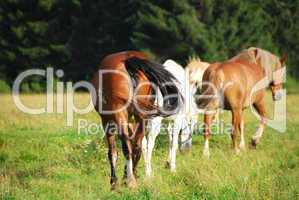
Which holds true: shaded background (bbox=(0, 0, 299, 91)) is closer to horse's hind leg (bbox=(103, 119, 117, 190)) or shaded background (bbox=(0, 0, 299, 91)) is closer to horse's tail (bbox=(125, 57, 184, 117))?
horse's tail (bbox=(125, 57, 184, 117))

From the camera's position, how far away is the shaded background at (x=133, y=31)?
103 ft

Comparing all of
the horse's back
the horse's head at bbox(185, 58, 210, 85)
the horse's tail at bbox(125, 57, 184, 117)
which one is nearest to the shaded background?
the horse's head at bbox(185, 58, 210, 85)

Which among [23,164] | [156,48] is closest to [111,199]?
[23,164]

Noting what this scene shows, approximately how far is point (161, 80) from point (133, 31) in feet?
87.6

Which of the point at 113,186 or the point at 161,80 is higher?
the point at 161,80

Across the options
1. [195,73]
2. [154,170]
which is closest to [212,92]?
[195,73]

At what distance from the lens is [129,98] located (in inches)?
268

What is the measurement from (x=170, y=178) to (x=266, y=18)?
29.7m

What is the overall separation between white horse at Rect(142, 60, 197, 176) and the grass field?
264 mm

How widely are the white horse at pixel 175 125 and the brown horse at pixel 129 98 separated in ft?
0.80

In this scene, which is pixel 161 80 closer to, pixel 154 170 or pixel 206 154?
pixel 154 170

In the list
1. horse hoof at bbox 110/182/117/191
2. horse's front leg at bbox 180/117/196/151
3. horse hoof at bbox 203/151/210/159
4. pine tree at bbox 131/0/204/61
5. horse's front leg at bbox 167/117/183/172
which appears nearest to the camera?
horse hoof at bbox 110/182/117/191

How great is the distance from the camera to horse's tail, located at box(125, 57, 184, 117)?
7.00 meters

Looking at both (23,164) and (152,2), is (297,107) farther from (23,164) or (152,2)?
(152,2)
